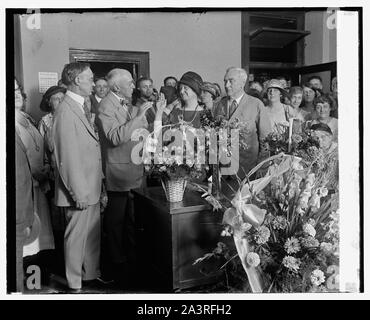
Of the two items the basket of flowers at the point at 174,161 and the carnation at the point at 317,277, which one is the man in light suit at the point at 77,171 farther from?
the carnation at the point at 317,277

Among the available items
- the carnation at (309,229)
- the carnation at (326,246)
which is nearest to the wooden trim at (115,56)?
the carnation at (309,229)

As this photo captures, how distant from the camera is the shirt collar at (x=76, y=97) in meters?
2.43

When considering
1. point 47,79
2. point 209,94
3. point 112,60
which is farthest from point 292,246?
point 47,79

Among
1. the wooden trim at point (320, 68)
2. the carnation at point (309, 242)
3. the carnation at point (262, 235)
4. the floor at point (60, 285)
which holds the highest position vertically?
the wooden trim at point (320, 68)

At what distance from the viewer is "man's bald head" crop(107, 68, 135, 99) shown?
244 centimetres

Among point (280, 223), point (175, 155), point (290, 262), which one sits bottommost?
point (290, 262)

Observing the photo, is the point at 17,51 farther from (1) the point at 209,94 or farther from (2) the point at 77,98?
(1) the point at 209,94

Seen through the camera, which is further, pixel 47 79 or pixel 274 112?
pixel 274 112

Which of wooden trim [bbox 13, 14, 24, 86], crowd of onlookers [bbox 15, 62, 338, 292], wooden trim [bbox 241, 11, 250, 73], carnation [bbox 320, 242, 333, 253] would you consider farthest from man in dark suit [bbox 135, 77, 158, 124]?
carnation [bbox 320, 242, 333, 253]

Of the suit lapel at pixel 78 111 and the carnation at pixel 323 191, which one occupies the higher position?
the suit lapel at pixel 78 111

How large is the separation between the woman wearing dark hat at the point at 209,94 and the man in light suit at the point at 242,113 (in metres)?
0.03

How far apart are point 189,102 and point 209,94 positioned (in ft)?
0.39

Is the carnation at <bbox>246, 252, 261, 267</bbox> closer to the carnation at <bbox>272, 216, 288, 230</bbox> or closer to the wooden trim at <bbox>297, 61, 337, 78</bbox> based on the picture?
the carnation at <bbox>272, 216, 288, 230</bbox>

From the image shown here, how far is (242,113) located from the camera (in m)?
2.52
